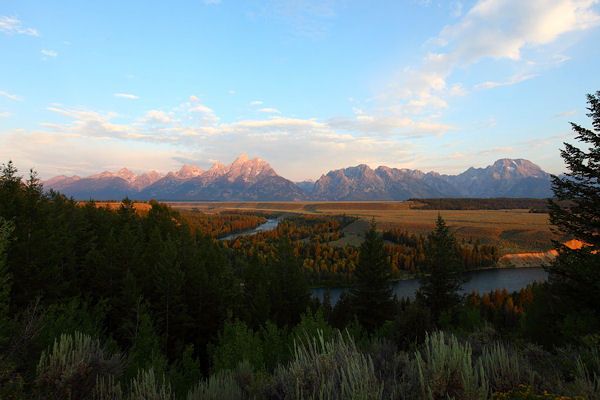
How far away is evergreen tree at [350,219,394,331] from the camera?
2723 cm

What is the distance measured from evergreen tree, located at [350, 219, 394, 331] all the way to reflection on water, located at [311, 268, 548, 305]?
43.0m

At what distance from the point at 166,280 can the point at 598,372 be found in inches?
1048

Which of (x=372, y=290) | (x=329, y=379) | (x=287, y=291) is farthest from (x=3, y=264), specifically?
(x=372, y=290)

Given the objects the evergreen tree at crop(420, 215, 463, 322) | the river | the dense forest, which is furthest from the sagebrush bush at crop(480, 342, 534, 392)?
the river

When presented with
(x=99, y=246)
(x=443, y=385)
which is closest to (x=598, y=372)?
(x=443, y=385)

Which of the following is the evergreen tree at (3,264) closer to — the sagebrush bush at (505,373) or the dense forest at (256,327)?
the dense forest at (256,327)

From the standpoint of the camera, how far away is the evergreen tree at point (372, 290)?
27.2 meters

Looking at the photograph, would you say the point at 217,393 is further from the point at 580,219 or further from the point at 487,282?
the point at 487,282

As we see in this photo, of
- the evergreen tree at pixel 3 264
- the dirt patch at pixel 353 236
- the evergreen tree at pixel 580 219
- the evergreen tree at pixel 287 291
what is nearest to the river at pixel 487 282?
the dirt patch at pixel 353 236

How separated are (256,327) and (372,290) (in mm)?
13086

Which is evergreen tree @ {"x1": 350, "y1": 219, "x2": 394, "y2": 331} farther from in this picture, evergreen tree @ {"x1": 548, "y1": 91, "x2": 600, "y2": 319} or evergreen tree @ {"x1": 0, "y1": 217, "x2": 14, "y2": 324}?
evergreen tree @ {"x1": 0, "y1": 217, "x2": 14, "y2": 324}

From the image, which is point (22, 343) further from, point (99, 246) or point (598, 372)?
point (99, 246)

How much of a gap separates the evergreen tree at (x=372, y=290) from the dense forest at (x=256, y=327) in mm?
136

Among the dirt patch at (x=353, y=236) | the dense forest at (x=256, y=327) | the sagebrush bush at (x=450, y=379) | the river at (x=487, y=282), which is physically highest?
the sagebrush bush at (x=450, y=379)
